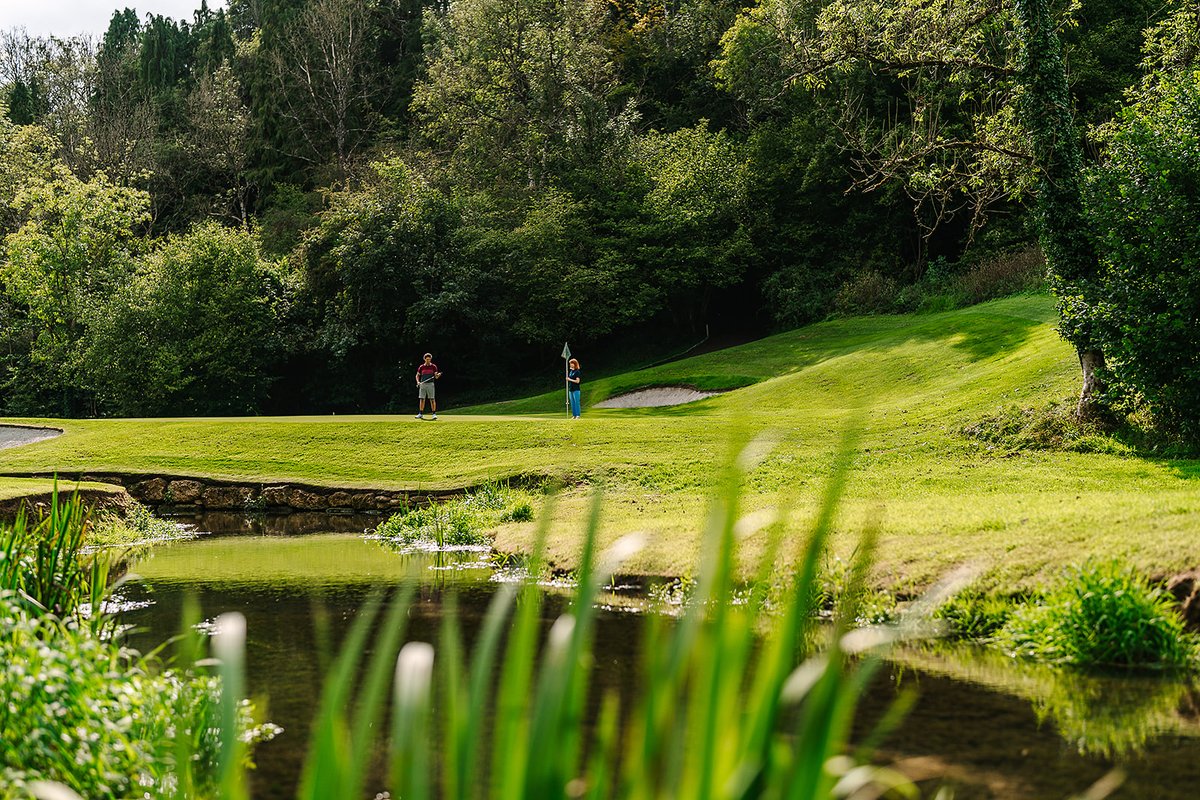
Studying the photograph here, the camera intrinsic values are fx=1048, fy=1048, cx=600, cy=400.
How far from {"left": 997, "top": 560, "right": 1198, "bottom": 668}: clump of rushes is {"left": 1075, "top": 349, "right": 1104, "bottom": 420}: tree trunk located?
1035cm

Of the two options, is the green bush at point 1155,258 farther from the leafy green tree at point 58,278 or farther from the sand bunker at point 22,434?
the leafy green tree at point 58,278

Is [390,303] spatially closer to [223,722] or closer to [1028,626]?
[1028,626]

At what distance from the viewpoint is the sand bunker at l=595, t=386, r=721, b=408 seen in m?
35.8

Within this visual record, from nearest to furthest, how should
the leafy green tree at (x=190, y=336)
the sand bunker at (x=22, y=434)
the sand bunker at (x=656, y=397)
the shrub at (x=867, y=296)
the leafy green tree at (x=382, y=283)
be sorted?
the sand bunker at (x=22, y=434) < the sand bunker at (x=656, y=397) < the leafy green tree at (x=190, y=336) < the leafy green tree at (x=382, y=283) < the shrub at (x=867, y=296)

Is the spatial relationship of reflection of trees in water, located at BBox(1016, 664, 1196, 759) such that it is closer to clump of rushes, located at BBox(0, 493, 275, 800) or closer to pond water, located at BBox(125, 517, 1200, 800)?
pond water, located at BBox(125, 517, 1200, 800)

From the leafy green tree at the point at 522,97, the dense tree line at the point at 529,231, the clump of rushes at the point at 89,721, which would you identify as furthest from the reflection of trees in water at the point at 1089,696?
the leafy green tree at the point at 522,97

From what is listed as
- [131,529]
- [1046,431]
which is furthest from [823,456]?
[131,529]

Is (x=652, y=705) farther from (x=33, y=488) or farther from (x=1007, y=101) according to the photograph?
(x=1007, y=101)

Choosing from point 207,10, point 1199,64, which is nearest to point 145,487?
point 1199,64

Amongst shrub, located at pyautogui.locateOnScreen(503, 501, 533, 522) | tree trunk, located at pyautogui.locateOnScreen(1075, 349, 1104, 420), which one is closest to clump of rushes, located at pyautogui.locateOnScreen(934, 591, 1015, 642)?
shrub, located at pyautogui.locateOnScreen(503, 501, 533, 522)

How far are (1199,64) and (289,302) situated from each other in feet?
119

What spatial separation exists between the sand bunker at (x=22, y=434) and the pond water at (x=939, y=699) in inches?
692

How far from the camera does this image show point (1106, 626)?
28.5 feet

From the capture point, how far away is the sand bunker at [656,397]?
35.8 m
